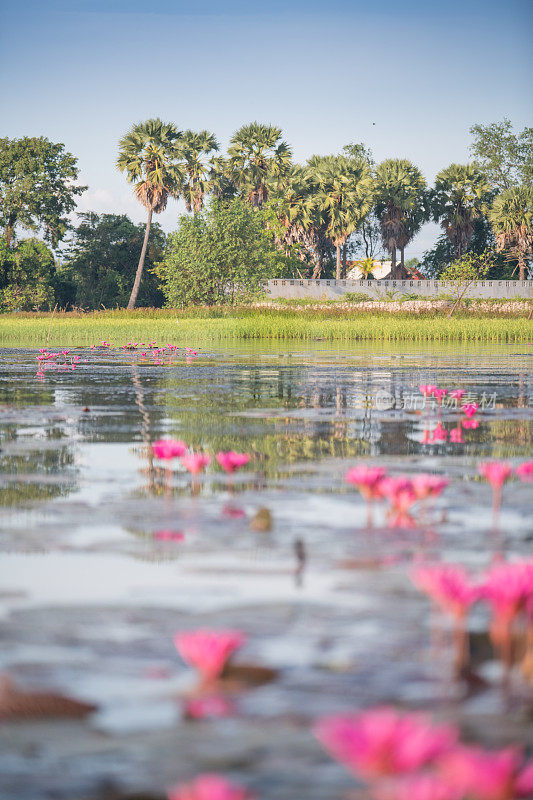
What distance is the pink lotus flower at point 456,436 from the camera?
8625 millimetres

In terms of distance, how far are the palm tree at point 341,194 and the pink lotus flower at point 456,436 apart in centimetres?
6306

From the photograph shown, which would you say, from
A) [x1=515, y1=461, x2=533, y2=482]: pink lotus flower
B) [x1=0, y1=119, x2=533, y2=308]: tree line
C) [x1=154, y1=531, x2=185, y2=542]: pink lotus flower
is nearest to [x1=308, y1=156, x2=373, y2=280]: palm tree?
[x1=0, y1=119, x2=533, y2=308]: tree line

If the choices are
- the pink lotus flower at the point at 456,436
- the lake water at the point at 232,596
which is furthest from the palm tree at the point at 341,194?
the lake water at the point at 232,596

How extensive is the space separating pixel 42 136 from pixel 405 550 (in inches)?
2839

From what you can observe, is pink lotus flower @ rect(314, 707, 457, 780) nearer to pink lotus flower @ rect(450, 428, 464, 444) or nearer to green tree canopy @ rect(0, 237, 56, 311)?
pink lotus flower @ rect(450, 428, 464, 444)

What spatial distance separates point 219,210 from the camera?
6869 centimetres

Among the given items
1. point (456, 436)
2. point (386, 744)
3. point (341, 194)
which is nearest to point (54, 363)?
point (456, 436)

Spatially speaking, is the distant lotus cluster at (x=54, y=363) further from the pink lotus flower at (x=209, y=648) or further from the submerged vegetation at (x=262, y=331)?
the pink lotus flower at (x=209, y=648)

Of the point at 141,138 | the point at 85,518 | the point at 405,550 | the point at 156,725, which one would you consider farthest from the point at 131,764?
the point at 141,138

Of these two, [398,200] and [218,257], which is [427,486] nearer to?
[218,257]

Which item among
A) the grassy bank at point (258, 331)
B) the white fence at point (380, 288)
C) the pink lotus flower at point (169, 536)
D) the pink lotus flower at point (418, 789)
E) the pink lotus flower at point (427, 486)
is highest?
the white fence at point (380, 288)

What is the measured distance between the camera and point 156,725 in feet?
7.75

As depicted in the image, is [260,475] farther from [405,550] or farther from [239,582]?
[239,582]

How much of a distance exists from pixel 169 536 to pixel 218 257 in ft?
205
